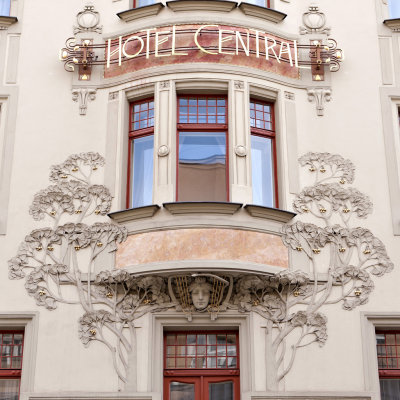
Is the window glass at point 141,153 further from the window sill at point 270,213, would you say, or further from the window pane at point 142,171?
the window sill at point 270,213

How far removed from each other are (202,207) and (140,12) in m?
4.37

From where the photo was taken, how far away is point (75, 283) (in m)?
13.6

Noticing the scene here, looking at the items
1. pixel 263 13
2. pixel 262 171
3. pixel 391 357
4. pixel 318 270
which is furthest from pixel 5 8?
pixel 391 357

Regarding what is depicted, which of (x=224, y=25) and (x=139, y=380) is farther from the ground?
(x=224, y=25)

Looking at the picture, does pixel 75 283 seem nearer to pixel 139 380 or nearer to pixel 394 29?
pixel 139 380

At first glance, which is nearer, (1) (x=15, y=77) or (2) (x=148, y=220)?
(2) (x=148, y=220)

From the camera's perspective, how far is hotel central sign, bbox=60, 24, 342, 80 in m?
14.9

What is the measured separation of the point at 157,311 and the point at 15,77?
5.42 meters

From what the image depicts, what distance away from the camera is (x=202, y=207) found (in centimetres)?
1356

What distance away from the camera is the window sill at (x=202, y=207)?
13.5 metres

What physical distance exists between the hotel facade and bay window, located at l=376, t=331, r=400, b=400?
0.10ft

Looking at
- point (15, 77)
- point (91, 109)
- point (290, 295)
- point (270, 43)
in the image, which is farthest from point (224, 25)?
point (290, 295)

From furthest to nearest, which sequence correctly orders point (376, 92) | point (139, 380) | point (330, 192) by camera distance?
point (376, 92), point (330, 192), point (139, 380)

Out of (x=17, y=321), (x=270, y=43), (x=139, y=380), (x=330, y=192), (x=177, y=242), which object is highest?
(x=270, y=43)
